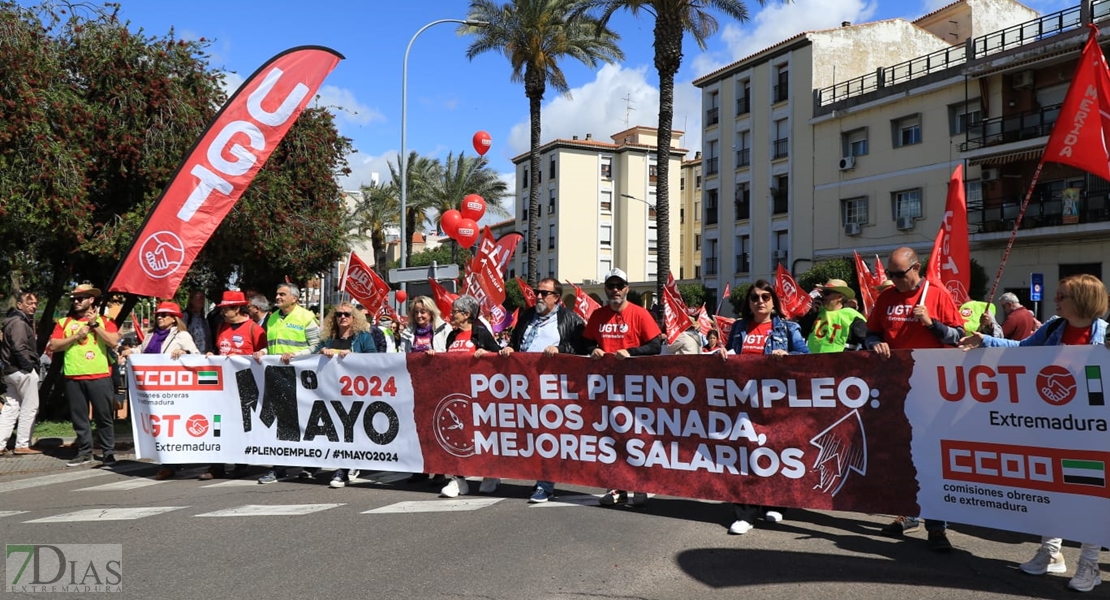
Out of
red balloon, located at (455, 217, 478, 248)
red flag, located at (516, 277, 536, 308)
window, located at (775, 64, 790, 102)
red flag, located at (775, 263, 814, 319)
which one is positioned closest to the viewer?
red flag, located at (516, 277, 536, 308)

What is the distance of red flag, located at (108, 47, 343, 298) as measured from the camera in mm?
9062

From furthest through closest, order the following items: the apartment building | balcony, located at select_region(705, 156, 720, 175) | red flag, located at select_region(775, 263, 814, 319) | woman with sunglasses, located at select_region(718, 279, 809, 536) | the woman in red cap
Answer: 1. balcony, located at select_region(705, 156, 720, 175)
2. the apartment building
3. red flag, located at select_region(775, 263, 814, 319)
4. the woman in red cap
5. woman with sunglasses, located at select_region(718, 279, 809, 536)

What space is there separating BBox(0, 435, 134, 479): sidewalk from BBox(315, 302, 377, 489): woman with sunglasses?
11.1ft

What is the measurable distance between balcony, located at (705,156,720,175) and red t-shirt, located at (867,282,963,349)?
144ft

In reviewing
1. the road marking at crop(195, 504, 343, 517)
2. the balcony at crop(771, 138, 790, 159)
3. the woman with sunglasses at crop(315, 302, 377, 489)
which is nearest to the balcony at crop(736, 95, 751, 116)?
the balcony at crop(771, 138, 790, 159)

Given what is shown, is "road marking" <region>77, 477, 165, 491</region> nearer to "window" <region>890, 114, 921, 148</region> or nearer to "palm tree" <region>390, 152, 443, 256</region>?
"window" <region>890, 114, 921, 148</region>

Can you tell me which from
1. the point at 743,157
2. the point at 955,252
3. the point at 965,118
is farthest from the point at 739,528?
the point at 743,157

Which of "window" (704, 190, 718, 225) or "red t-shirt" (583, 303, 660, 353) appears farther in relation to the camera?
"window" (704, 190, 718, 225)

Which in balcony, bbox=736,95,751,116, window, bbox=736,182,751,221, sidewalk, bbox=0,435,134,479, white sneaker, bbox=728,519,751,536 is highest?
balcony, bbox=736,95,751,116

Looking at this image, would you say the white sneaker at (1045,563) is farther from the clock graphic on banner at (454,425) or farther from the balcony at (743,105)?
the balcony at (743,105)

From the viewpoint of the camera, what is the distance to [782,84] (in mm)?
44000

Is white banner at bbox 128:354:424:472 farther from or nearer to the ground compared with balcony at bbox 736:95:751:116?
nearer to the ground

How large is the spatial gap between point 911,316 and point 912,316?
5 centimetres

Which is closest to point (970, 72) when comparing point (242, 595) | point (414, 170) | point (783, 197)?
point (783, 197)
